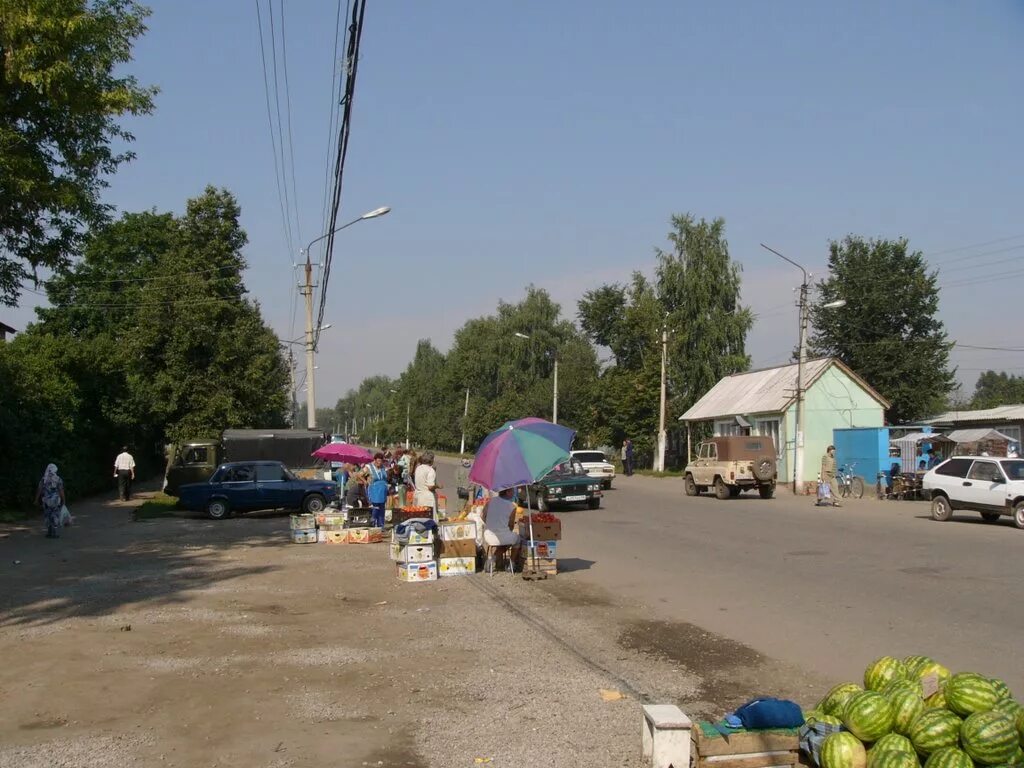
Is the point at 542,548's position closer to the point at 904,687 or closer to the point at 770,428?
the point at 904,687

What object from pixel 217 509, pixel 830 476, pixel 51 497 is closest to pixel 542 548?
pixel 51 497

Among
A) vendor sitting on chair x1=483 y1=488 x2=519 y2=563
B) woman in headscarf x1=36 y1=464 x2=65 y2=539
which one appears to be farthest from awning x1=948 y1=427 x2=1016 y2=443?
woman in headscarf x1=36 y1=464 x2=65 y2=539

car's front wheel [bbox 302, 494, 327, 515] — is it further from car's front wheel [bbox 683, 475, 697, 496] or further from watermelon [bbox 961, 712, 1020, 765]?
watermelon [bbox 961, 712, 1020, 765]

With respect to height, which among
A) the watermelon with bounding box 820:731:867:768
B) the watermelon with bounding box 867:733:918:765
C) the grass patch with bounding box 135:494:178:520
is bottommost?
the grass patch with bounding box 135:494:178:520

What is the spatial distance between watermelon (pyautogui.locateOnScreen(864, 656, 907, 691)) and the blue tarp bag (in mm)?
557

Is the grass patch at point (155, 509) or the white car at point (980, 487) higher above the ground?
the white car at point (980, 487)

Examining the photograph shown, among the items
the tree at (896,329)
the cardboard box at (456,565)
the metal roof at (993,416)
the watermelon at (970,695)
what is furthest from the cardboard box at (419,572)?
the tree at (896,329)

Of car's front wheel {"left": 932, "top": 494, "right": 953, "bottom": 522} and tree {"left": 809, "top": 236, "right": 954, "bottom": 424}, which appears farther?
tree {"left": 809, "top": 236, "right": 954, "bottom": 424}

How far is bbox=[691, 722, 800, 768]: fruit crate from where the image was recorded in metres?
5.07

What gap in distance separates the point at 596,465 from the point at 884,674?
99.9 feet

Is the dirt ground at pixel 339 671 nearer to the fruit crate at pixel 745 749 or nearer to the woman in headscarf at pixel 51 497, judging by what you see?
the fruit crate at pixel 745 749

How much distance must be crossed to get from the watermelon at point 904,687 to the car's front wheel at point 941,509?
67.3 ft

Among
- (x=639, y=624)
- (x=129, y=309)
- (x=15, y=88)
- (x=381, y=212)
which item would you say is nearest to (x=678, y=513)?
(x=381, y=212)

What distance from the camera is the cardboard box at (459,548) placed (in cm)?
1379
